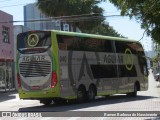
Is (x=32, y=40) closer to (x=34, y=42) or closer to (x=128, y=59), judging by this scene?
(x=34, y=42)

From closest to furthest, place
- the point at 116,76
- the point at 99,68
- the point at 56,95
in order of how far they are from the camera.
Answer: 1. the point at 56,95
2. the point at 99,68
3. the point at 116,76

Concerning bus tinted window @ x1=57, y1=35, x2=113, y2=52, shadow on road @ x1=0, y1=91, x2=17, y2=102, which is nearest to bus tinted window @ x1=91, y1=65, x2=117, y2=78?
bus tinted window @ x1=57, y1=35, x2=113, y2=52

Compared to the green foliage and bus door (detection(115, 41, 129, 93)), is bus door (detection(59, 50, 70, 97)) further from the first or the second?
the green foliage

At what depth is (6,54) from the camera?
136 feet

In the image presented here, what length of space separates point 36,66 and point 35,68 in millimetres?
121

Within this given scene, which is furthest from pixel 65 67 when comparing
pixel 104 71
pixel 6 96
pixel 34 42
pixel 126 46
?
pixel 6 96

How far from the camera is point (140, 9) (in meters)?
12.4

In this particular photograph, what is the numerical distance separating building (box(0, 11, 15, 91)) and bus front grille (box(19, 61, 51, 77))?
16649mm

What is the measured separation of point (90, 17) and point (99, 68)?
48.7 feet

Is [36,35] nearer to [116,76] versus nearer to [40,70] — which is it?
[40,70]

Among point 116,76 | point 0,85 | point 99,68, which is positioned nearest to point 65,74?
point 99,68

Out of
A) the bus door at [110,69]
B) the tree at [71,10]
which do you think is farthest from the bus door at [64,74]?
the tree at [71,10]

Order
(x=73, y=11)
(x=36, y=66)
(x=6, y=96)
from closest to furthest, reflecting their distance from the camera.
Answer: (x=36, y=66) < (x=6, y=96) < (x=73, y=11)

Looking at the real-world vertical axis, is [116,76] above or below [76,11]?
below
